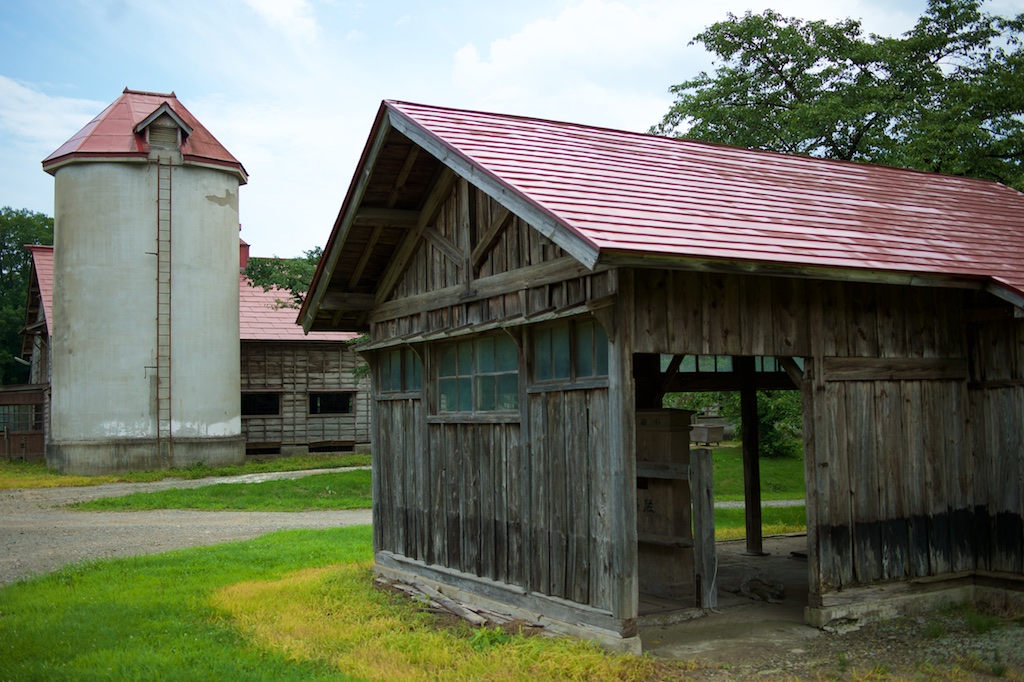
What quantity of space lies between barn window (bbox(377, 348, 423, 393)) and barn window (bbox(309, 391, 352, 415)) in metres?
25.6

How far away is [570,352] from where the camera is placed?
365 inches

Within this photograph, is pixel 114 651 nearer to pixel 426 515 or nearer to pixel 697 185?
pixel 426 515

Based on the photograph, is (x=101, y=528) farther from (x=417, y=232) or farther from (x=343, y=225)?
(x=417, y=232)

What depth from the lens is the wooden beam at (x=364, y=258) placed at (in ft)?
40.1

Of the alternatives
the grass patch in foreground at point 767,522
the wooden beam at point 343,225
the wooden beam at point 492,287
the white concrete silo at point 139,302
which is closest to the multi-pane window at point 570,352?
the wooden beam at point 492,287

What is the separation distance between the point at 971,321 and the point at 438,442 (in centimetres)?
621

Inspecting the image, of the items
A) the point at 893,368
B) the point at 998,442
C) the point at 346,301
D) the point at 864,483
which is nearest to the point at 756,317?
the point at 893,368

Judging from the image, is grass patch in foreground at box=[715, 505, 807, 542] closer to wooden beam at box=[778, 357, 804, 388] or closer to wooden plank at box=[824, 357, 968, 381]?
wooden plank at box=[824, 357, 968, 381]

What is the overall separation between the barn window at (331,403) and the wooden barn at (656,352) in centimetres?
2659

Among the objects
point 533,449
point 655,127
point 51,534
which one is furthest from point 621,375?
point 655,127

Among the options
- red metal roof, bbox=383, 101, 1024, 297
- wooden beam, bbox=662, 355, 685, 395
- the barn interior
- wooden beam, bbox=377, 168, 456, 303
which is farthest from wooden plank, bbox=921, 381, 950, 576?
wooden beam, bbox=377, 168, 456, 303

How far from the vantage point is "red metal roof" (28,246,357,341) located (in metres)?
36.8

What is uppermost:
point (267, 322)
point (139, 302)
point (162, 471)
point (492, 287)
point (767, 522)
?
point (139, 302)

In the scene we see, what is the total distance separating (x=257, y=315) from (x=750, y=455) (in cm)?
2785
